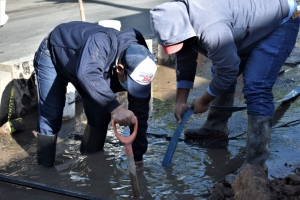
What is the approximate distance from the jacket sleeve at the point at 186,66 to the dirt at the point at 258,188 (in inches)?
41.5

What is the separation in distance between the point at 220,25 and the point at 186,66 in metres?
0.85

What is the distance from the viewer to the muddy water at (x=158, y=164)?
12.2 feet

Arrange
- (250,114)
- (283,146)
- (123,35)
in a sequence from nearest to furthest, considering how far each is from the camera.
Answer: (123,35)
(250,114)
(283,146)

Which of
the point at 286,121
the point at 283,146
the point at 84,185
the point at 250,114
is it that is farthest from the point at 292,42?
the point at 84,185

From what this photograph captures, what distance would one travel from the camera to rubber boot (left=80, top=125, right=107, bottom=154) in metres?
4.25

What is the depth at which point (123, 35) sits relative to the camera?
3568mm

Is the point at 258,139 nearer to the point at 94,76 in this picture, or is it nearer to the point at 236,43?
the point at 236,43

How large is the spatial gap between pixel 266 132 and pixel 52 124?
67.2 inches

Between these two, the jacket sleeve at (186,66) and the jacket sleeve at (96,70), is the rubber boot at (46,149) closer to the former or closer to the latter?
the jacket sleeve at (96,70)

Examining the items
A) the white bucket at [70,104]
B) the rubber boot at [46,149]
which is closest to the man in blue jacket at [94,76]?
the rubber boot at [46,149]

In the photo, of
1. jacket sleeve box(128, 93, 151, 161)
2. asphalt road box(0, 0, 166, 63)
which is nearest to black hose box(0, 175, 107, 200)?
jacket sleeve box(128, 93, 151, 161)

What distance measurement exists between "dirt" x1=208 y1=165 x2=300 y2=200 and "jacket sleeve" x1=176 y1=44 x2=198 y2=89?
1.06 meters

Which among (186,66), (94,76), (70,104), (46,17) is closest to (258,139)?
(186,66)

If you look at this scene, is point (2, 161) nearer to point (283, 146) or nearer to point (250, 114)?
point (250, 114)
